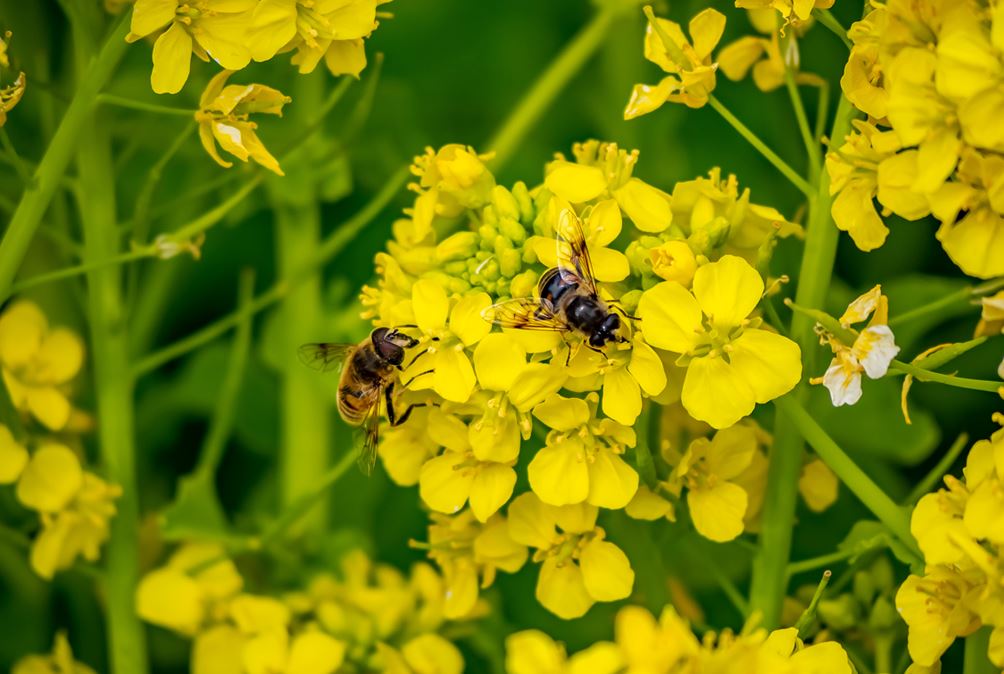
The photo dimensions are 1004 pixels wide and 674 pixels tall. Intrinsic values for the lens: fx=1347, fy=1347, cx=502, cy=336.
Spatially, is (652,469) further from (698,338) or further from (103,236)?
(103,236)

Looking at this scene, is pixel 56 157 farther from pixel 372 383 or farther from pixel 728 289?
pixel 728 289

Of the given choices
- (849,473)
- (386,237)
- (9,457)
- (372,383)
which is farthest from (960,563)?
(386,237)

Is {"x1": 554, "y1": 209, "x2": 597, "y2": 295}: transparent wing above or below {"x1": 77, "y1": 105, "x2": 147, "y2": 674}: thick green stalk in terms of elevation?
above

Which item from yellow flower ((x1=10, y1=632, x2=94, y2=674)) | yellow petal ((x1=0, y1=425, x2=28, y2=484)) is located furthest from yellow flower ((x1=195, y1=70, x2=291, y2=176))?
yellow flower ((x1=10, y1=632, x2=94, y2=674))

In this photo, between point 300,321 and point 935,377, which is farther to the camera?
point 300,321

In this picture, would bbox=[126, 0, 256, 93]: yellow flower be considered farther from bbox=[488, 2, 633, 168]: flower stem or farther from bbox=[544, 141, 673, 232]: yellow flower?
bbox=[488, 2, 633, 168]: flower stem

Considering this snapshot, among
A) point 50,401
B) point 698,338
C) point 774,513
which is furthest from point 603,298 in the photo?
point 50,401

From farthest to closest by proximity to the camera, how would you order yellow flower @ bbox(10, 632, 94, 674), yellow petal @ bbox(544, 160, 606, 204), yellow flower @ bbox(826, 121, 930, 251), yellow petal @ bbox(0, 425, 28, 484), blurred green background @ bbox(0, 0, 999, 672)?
blurred green background @ bbox(0, 0, 999, 672) < yellow flower @ bbox(10, 632, 94, 674) < yellow petal @ bbox(0, 425, 28, 484) < yellow petal @ bbox(544, 160, 606, 204) < yellow flower @ bbox(826, 121, 930, 251)
